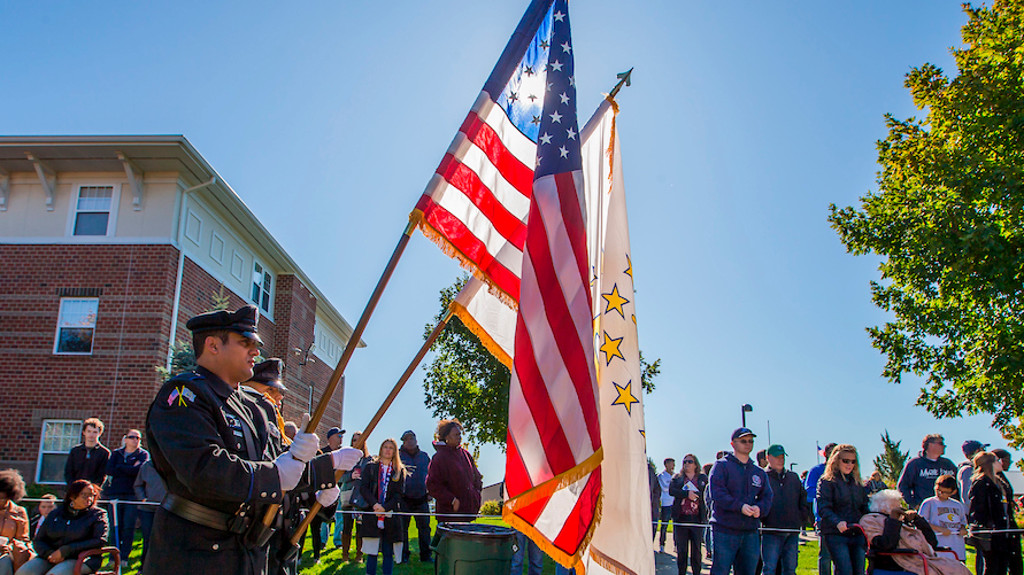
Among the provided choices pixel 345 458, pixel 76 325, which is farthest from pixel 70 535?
pixel 76 325

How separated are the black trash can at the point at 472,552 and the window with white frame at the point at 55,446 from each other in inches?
588

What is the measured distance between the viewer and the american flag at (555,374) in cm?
A: 401

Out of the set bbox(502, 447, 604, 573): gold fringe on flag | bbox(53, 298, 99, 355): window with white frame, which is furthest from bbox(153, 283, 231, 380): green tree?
bbox(502, 447, 604, 573): gold fringe on flag

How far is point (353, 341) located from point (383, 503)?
7.27 metres

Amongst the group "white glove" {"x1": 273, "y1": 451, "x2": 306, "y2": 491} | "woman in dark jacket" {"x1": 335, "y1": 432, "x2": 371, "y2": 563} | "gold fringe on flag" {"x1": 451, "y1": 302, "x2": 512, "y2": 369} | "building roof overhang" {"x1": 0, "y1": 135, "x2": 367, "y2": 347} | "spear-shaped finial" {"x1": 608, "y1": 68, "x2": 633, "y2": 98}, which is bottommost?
"woman in dark jacket" {"x1": 335, "y1": 432, "x2": 371, "y2": 563}

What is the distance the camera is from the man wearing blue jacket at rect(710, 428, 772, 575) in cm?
812

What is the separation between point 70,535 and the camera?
295 inches

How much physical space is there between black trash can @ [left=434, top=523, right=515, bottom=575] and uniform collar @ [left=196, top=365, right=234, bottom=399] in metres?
3.54

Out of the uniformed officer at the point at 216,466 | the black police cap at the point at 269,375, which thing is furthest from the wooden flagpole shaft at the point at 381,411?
the black police cap at the point at 269,375

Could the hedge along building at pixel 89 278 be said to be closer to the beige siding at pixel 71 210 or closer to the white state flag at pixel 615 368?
the beige siding at pixel 71 210

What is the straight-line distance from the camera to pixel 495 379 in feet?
87.6

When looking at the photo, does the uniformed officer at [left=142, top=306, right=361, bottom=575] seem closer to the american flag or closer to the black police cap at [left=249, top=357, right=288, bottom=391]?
the american flag

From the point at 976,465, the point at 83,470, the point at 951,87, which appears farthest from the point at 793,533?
the point at 951,87

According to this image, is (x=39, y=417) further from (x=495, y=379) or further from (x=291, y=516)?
(x=291, y=516)
